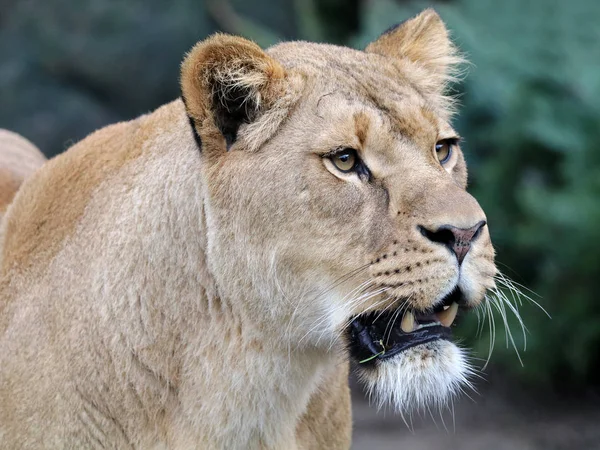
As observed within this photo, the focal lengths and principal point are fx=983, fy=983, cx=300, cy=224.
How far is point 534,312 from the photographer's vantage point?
7473mm

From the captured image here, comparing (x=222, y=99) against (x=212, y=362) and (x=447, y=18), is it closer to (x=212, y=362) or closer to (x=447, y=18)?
(x=212, y=362)

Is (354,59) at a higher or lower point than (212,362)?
higher

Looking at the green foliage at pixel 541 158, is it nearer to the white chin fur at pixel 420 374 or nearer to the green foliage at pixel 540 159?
the green foliage at pixel 540 159

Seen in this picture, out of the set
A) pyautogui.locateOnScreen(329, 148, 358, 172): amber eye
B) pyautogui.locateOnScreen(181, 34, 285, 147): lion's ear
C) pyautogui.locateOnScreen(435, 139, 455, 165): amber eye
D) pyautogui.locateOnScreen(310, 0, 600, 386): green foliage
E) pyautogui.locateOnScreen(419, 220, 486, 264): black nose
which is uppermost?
pyautogui.locateOnScreen(181, 34, 285, 147): lion's ear

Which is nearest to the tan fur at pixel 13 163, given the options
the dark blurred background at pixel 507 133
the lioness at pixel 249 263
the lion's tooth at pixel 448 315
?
the lioness at pixel 249 263

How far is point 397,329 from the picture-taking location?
3025 millimetres

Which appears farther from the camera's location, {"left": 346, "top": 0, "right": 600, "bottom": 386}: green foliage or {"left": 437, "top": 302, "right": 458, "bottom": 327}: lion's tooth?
{"left": 346, "top": 0, "right": 600, "bottom": 386}: green foliage

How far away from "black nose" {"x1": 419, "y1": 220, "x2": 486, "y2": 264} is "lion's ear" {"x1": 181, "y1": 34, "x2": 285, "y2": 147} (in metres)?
0.69

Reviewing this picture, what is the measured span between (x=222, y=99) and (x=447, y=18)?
536cm

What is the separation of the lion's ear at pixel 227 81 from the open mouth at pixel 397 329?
73 cm

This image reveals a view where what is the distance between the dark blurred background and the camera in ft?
23.9

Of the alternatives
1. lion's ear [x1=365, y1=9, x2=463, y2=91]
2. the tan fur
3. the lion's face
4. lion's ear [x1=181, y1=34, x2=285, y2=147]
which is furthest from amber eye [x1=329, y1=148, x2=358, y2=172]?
the tan fur

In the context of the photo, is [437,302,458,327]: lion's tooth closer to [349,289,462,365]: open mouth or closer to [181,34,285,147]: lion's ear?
[349,289,462,365]: open mouth

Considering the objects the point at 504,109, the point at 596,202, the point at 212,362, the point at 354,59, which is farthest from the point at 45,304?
the point at 504,109
